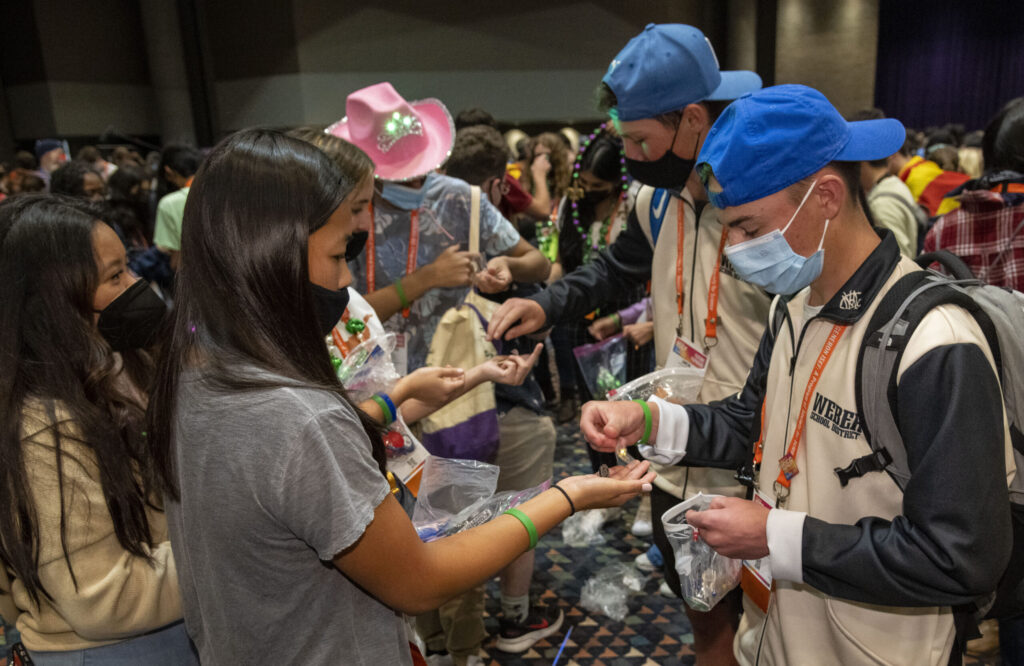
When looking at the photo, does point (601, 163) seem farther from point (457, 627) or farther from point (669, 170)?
point (457, 627)

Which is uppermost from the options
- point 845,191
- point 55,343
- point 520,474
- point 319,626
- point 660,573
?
point 845,191

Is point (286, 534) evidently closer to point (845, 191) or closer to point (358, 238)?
point (358, 238)

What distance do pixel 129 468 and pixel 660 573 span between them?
8.66 feet

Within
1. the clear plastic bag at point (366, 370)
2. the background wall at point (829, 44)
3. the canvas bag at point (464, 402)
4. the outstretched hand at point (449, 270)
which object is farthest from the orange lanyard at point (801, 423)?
the background wall at point (829, 44)

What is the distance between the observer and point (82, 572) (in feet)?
4.50

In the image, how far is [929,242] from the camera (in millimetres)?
3066

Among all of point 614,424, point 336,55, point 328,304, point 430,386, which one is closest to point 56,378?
point 328,304

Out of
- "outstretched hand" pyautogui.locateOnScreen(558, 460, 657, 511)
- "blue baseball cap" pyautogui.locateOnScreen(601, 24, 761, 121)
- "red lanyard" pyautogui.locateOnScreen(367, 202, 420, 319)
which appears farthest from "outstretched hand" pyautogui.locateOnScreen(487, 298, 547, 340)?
"outstretched hand" pyautogui.locateOnScreen(558, 460, 657, 511)

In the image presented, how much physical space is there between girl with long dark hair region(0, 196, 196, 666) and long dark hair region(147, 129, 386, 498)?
1.14 feet

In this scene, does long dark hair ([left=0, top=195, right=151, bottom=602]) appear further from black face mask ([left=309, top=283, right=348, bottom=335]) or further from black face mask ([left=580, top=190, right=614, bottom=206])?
black face mask ([left=580, top=190, right=614, bottom=206])

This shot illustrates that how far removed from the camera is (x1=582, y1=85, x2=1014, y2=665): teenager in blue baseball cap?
1110 millimetres

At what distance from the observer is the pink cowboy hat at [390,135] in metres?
2.43

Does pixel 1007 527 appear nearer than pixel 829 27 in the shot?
Yes

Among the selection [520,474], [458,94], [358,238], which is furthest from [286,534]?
[458,94]
